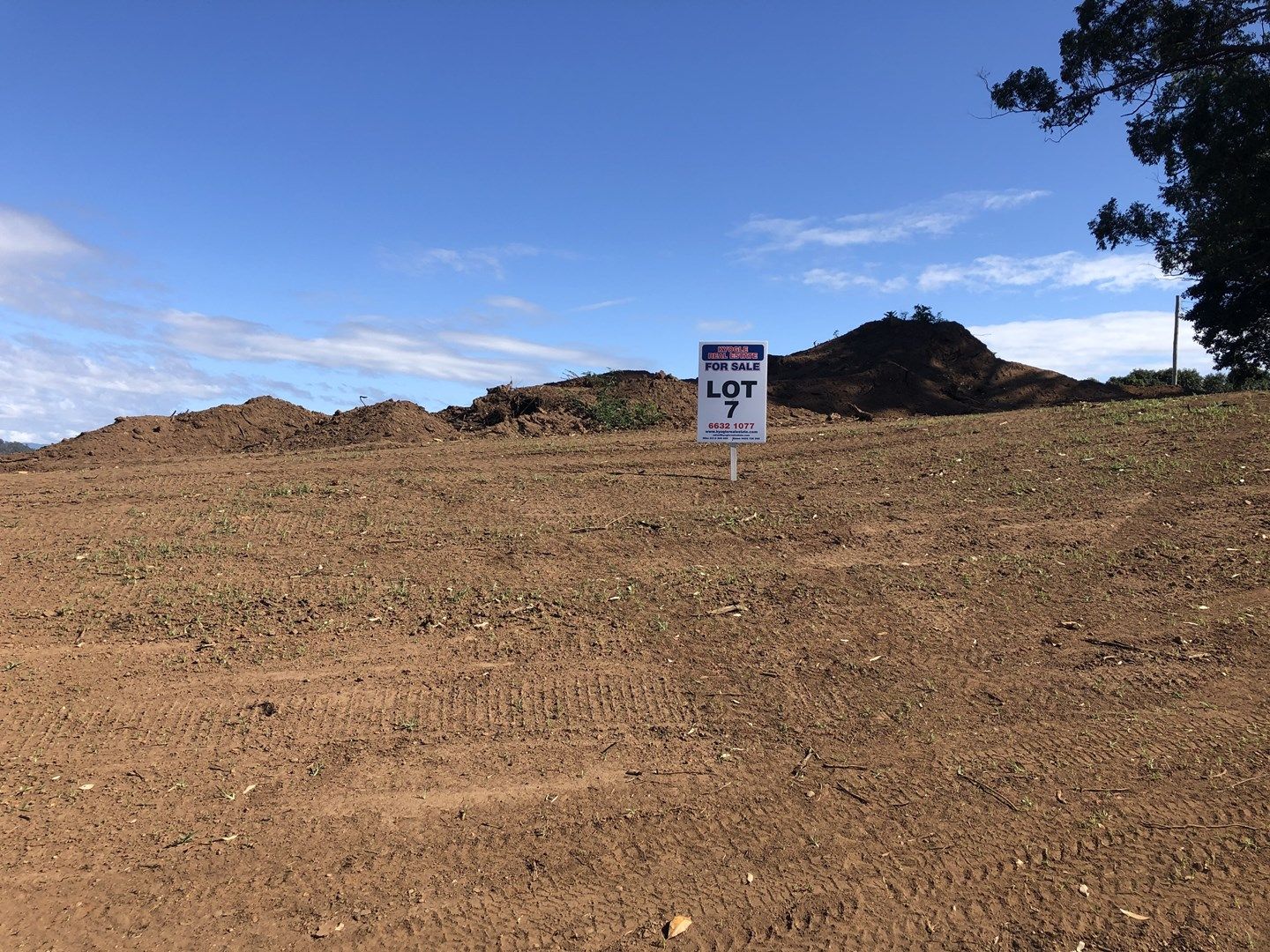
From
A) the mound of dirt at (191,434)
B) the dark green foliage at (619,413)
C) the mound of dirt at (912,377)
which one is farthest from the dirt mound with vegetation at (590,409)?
the mound of dirt at (191,434)

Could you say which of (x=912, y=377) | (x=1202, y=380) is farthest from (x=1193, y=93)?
(x=1202, y=380)

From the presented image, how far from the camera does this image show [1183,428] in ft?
36.2

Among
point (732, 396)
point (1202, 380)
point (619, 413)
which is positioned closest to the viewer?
point (732, 396)

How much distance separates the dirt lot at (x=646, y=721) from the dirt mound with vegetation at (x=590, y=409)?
838cm

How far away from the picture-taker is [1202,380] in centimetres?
3133

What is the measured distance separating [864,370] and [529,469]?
50.5 feet

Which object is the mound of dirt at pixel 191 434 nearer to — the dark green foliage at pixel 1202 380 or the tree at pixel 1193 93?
the tree at pixel 1193 93

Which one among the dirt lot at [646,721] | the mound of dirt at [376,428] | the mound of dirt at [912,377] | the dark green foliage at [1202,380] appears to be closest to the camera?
the dirt lot at [646,721]

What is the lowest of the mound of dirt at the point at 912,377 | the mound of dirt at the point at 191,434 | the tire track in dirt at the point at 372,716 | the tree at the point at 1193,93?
the tire track in dirt at the point at 372,716

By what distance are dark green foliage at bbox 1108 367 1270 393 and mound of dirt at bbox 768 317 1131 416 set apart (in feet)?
15.5

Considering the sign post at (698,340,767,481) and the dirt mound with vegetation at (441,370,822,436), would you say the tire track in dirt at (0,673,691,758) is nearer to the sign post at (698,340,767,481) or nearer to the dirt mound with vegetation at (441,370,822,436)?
the sign post at (698,340,767,481)

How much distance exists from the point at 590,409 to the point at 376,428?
14.5ft

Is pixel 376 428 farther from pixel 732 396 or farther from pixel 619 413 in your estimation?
pixel 732 396

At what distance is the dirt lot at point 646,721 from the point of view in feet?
12.1
